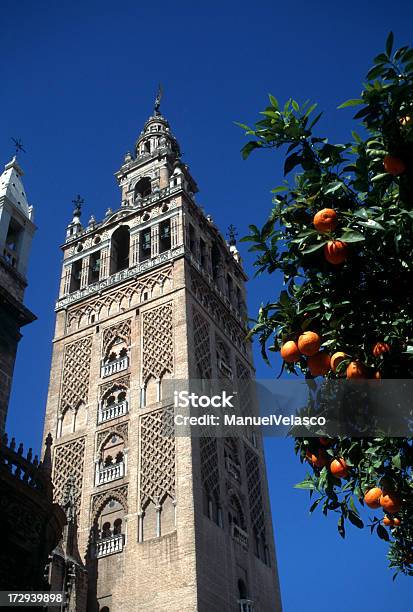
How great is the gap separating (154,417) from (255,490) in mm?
5589

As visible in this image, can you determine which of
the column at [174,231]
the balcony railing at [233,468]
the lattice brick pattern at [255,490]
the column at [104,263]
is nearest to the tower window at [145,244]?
the column at [174,231]

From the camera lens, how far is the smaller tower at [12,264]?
13.9m

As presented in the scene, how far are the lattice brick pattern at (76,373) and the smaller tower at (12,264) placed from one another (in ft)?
34.1

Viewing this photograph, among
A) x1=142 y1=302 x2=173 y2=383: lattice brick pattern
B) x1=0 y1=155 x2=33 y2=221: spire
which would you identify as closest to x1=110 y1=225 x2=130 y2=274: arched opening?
x1=142 y1=302 x2=173 y2=383: lattice brick pattern

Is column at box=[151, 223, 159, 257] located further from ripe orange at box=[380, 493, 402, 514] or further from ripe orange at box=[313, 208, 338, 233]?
ripe orange at box=[380, 493, 402, 514]

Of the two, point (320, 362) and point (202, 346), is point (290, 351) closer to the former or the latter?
point (320, 362)

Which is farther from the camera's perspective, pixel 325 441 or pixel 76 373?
pixel 76 373

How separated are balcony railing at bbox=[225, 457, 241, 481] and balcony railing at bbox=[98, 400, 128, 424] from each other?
13.5 feet

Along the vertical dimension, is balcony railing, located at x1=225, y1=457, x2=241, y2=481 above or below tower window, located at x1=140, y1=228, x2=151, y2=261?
below

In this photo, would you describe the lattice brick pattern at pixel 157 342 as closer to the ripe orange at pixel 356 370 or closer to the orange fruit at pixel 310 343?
the orange fruit at pixel 310 343

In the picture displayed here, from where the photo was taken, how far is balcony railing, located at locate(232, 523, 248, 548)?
22.1 m

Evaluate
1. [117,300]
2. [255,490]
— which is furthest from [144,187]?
[255,490]

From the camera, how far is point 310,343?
5297mm

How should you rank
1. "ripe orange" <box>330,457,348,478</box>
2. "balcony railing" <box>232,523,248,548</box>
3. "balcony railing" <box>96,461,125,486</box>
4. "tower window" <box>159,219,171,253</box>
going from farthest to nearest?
"tower window" <box>159,219,171,253</box> → "balcony railing" <box>96,461,125,486</box> → "balcony railing" <box>232,523,248,548</box> → "ripe orange" <box>330,457,348,478</box>
